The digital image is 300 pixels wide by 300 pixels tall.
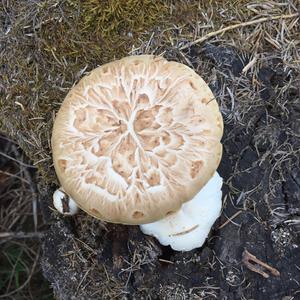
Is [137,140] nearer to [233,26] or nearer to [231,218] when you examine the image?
[231,218]

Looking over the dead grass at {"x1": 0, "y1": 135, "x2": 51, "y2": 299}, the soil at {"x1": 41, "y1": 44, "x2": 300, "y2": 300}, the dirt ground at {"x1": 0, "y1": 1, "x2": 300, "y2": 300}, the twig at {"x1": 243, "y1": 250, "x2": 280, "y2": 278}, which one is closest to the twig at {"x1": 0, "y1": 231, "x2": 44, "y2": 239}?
the dead grass at {"x1": 0, "y1": 135, "x2": 51, "y2": 299}

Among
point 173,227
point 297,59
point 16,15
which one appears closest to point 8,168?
point 16,15

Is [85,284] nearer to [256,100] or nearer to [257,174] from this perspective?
[257,174]

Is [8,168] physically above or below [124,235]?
below

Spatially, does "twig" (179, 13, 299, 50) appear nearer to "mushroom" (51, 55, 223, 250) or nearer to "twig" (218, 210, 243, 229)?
"mushroom" (51, 55, 223, 250)

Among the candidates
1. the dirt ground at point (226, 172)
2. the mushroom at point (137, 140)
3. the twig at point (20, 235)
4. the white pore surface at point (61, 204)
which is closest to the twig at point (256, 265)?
the dirt ground at point (226, 172)

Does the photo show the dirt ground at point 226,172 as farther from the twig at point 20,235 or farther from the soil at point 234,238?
the twig at point 20,235
